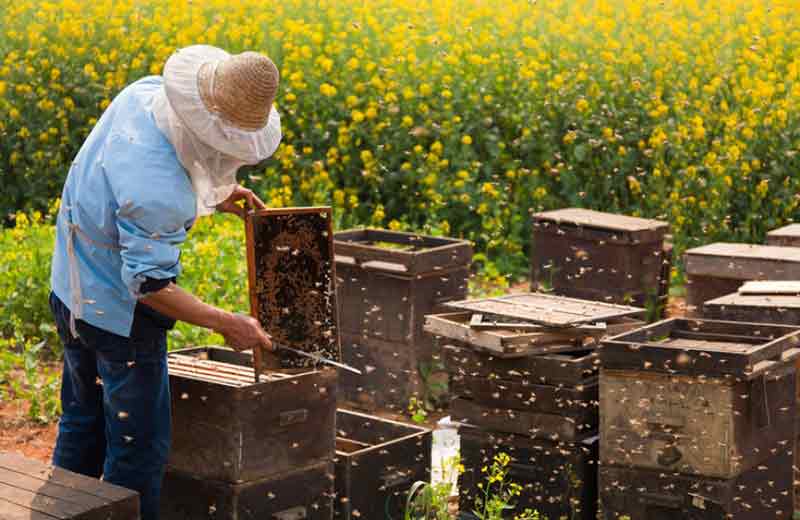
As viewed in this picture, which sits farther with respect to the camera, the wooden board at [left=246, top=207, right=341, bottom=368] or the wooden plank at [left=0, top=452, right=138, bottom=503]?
the wooden board at [left=246, top=207, right=341, bottom=368]

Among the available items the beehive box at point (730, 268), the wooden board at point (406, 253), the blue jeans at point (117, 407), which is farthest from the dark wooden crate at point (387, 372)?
the blue jeans at point (117, 407)

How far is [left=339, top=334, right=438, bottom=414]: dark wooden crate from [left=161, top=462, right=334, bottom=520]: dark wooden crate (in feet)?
6.49

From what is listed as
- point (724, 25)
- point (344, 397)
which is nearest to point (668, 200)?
point (724, 25)

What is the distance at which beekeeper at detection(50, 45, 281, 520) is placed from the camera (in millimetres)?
3645

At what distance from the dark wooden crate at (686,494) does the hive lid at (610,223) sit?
96.7 inches

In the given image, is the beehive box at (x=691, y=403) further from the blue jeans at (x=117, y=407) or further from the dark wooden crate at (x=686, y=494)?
the blue jeans at (x=117, y=407)

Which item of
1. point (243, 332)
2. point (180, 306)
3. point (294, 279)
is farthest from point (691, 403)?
point (180, 306)

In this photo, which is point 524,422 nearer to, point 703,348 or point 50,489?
point 703,348

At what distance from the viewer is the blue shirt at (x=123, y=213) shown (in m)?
3.62

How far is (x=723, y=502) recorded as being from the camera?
4.45m

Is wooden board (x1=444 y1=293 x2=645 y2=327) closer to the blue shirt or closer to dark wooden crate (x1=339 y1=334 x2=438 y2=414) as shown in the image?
dark wooden crate (x1=339 y1=334 x2=438 y2=414)

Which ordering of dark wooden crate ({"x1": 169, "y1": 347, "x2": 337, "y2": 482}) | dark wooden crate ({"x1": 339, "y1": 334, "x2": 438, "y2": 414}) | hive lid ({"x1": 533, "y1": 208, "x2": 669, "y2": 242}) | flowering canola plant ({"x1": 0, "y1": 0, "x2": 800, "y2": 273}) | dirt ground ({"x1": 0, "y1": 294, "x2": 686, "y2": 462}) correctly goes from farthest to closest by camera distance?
1. flowering canola plant ({"x1": 0, "y1": 0, "x2": 800, "y2": 273})
2. hive lid ({"x1": 533, "y1": 208, "x2": 669, "y2": 242})
3. dark wooden crate ({"x1": 339, "y1": 334, "x2": 438, "y2": 414})
4. dirt ground ({"x1": 0, "y1": 294, "x2": 686, "y2": 462})
5. dark wooden crate ({"x1": 169, "y1": 347, "x2": 337, "y2": 482})

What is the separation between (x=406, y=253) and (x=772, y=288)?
1.76 meters

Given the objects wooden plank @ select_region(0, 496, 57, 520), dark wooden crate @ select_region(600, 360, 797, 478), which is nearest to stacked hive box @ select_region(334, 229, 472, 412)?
dark wooden crate @ select_region(600, 360, 797, 478)
